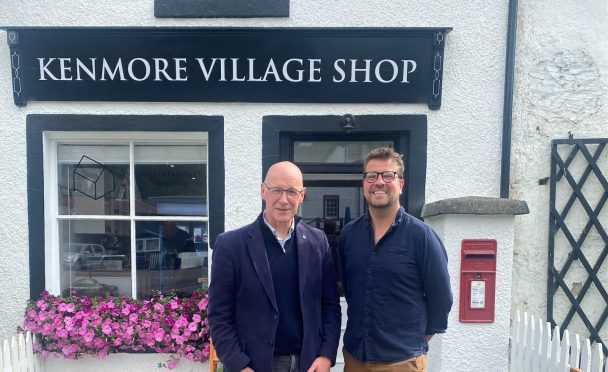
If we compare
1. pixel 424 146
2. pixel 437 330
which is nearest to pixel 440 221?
pixel 424 146

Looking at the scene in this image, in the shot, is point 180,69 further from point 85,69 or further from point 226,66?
point 85,69

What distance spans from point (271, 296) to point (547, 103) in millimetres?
2966

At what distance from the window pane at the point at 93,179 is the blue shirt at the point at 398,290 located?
253cm

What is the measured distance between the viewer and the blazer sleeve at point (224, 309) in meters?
2.11

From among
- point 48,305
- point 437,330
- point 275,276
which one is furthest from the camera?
point 48,305

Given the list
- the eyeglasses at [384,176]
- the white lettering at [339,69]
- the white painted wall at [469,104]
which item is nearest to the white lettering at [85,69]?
the white painted wall at [469,104]

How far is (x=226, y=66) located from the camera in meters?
3.64

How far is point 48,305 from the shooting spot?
142 inches

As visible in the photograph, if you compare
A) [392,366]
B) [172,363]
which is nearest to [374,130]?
[392,366]

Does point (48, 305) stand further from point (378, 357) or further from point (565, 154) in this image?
point (565, 154)

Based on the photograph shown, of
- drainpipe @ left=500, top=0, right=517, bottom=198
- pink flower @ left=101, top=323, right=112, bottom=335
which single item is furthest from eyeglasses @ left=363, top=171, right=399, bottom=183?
pink flower @ left=101, top=323, right=112, bottom=335

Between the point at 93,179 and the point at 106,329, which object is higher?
the point at 93,179

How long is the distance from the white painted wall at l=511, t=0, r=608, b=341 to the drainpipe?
0.37 ft

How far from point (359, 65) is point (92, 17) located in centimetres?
227
